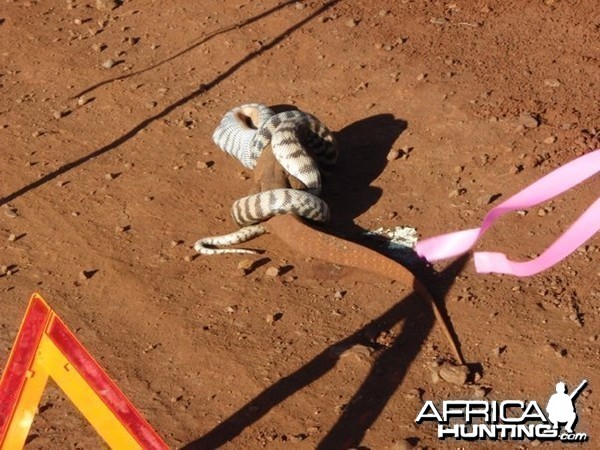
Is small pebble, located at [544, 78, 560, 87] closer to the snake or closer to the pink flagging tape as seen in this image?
the pink flagging tape

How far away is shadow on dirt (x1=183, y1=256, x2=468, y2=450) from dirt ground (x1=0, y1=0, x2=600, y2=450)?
1 centimetres

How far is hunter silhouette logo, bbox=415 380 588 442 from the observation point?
5609mm

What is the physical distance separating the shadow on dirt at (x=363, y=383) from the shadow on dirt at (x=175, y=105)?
3348 millimetres

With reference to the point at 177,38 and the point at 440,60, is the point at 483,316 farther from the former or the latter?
the point at 177,38

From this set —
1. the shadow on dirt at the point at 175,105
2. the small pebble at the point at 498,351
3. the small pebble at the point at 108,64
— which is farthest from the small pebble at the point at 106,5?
the small pebble at the point at 498,351

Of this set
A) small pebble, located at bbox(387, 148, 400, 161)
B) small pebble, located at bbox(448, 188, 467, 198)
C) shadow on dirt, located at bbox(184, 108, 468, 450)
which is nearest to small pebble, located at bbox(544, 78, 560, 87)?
small pebble, located at bbox(387, 148, 400, 161)

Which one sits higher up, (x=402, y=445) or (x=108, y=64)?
(x=108, y=64)

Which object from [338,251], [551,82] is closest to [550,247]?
[338,251]

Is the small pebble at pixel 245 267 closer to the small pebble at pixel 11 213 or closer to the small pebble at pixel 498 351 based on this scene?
the small pebble at pixel 498 351

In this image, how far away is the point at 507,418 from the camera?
5.73m

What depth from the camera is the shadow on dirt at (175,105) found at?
8.71 meters

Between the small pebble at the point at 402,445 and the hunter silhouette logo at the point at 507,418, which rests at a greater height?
the small pebble at the point at 402,445

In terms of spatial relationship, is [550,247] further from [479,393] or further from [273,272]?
[273,272]

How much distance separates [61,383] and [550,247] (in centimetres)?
354
